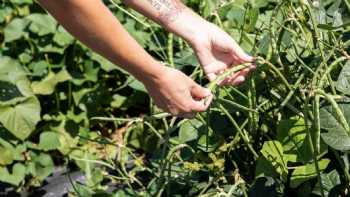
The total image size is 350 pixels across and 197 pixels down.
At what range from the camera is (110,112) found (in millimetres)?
2523

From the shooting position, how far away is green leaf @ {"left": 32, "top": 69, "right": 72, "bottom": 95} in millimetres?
2354

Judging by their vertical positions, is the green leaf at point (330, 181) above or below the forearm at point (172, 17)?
below

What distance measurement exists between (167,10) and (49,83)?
1.05m

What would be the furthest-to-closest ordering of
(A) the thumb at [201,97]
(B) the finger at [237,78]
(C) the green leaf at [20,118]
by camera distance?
(C) the green leaf at [20,118] < (B) the finger at [237,78] < (A) the thumb at [201,97]

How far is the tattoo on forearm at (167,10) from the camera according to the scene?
4.57ft

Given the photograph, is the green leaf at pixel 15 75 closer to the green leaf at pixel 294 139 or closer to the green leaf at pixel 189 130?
the green leaf at pixel 189 130

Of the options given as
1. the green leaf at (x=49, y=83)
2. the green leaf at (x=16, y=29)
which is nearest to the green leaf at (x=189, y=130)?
the green leaf at (x=49, y=83)

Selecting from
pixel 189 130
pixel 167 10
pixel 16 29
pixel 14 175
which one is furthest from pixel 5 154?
pixel 167 10

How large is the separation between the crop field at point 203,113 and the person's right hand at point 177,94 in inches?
1.4

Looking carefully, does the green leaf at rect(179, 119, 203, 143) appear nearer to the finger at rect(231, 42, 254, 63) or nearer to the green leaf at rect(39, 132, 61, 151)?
the finger at rect(231, 42, 254, 63)

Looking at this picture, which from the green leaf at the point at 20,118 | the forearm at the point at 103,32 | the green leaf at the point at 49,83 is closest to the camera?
the forearm at the point at 103,32

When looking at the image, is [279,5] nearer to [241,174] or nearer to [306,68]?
[306,68]

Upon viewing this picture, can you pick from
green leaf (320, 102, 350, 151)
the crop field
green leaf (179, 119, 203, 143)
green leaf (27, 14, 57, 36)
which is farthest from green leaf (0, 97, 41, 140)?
green leaf (320, 102, 350, 151)

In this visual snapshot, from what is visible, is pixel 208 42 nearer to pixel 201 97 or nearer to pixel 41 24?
pixel 201 97
